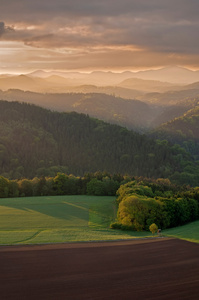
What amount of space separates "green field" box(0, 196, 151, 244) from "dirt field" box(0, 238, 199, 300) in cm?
548

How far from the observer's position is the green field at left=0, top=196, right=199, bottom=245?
4747 cm

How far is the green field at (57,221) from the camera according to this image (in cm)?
4778

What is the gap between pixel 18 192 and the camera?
11344 cm

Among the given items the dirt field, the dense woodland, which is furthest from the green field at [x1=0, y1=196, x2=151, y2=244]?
the dirt field

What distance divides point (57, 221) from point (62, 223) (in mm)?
1983

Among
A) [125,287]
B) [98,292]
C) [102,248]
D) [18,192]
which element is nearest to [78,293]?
[98,292]

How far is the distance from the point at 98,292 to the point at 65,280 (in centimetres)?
372

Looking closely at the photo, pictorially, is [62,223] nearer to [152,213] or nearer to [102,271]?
[152,213]

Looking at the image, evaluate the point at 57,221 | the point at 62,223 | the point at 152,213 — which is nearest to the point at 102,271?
the point at 152,213

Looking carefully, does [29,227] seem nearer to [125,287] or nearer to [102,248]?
[102,248]

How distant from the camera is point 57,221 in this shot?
67500 millimetres

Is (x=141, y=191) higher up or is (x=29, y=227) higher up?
(x=141, y=191)

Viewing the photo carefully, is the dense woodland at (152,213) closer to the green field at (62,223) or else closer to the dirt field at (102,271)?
the green field at (62,223)

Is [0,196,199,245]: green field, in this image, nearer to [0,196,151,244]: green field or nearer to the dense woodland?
[0,196,151,244]: green field
